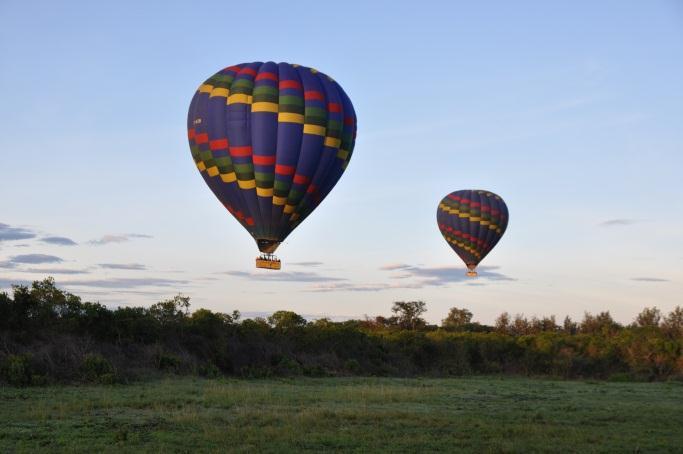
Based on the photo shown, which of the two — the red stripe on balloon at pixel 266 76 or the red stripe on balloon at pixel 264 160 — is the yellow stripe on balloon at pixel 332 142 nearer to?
the red stripe on balloon at pixel 264 160

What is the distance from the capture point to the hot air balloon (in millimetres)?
58594

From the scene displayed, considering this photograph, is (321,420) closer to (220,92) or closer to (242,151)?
(242,151)

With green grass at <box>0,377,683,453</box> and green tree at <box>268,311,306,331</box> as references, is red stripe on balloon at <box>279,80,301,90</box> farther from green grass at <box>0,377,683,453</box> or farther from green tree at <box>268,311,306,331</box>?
green tree at <box>268,311,306,331</box>

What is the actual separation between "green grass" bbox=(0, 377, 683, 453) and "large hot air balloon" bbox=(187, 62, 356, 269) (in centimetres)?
678

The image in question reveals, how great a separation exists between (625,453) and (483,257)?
4263cm

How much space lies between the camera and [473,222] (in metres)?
58.6

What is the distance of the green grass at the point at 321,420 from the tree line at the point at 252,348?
15.1 ft

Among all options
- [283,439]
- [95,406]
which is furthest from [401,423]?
[95,406]

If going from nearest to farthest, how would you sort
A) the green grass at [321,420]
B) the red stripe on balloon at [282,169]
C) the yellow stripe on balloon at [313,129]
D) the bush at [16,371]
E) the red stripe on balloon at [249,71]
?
the green grass at [321,420], the red stripe on balloon at [282,169], the yellow stripe on balloon at [313,129], the bush at [16,371], the red stripe on balloon at [249,71]

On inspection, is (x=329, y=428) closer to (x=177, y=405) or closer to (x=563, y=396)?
(x=177, y=405)

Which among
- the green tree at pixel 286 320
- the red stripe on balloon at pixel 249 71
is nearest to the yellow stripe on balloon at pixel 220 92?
the red stripe on balloon at pixel 249 71

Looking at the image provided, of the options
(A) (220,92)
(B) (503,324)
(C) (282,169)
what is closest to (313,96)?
(C) (282,169)

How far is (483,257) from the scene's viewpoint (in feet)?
198

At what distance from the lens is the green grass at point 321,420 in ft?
60.8
